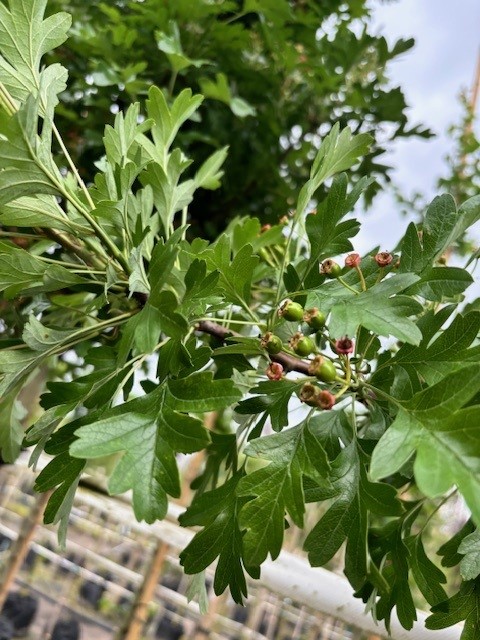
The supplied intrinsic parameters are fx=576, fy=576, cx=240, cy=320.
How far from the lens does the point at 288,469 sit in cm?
37

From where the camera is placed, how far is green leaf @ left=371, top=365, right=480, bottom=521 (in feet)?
0.92

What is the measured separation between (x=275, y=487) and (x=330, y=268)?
0.16 meters

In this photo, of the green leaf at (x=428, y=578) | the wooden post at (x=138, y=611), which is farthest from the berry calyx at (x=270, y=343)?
the wooden post at (x=138, y=611)

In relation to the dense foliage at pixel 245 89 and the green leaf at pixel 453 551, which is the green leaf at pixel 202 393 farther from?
the dense foliage at pixel 245 89

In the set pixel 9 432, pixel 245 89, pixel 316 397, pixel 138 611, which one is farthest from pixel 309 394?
pixel 138 611

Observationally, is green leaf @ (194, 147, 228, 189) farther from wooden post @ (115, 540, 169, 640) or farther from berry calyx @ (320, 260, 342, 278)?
wooden post @ (115, 540, 169, 640)

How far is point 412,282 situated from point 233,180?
794 mm

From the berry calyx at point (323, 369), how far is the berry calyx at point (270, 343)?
0.03 m

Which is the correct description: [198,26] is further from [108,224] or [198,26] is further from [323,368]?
[323,368]

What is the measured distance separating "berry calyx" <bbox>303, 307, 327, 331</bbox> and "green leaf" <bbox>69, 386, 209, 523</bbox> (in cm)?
11

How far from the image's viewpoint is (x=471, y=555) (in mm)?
393

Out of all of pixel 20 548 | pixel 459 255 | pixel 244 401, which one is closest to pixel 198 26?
pixel 244 401

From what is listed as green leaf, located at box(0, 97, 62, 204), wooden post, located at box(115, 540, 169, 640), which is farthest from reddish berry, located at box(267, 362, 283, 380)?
wooden post, located at box(115, 540, 169, 640)

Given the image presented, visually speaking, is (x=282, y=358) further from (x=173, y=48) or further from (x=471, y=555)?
(x=173, y=48)
